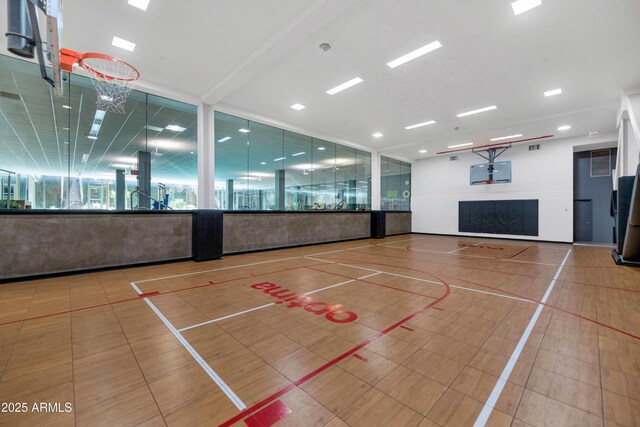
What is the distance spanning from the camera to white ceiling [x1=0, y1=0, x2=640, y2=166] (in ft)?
12.8

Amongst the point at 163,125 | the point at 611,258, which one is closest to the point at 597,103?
the point at 611,258

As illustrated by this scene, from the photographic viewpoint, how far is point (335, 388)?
1896 millimetres

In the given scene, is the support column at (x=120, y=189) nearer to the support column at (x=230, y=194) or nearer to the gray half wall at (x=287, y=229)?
the support column at (x=230, y=194)

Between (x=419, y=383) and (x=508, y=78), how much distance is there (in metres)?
6.77

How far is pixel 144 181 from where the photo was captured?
796 cm

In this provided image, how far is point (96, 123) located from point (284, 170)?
6600 mm

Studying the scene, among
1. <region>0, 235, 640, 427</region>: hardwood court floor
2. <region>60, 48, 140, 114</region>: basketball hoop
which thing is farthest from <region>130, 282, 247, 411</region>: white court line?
<region>60, 48, 140, 114</region>: basketball hoop

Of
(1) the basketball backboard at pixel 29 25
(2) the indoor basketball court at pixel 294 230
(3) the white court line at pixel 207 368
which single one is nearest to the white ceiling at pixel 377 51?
(2) the indoor basketball court at pixel 294 230

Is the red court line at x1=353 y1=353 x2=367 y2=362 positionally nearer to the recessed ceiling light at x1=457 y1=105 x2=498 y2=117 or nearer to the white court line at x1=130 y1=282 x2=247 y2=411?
the white court line at x1=130 y1=282 x2=247 y2=411

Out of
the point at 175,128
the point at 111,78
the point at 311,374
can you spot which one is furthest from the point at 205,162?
the point at 311,374

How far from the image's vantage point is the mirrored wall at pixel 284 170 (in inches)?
356

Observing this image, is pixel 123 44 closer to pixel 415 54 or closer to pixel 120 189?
pixel 415 54

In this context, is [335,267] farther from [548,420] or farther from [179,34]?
[179,34]

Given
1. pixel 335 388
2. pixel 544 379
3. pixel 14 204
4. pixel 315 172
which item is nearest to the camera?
pixel 335 388
